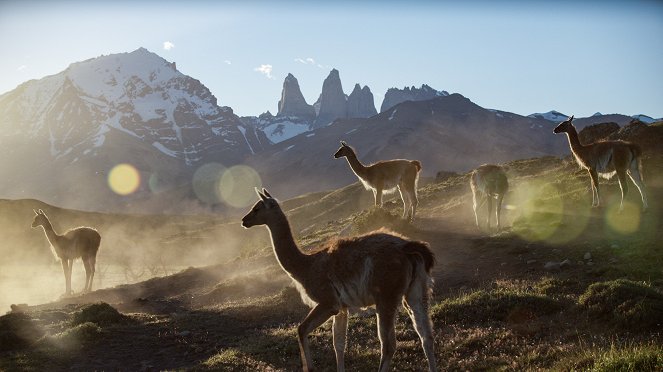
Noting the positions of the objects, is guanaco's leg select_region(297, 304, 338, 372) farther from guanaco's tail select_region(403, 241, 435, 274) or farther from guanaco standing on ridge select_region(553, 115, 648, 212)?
guanaco standing on ridge select_region(553, 115, 648, 212)

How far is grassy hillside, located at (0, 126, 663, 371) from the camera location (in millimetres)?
9672

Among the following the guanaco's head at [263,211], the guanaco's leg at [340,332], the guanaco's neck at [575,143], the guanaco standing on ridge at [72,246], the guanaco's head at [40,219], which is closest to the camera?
the guanaco's leg at [340,332]

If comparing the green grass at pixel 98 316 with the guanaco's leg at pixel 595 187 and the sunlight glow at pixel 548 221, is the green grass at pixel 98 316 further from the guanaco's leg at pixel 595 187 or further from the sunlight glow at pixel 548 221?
the guanaco's leg at pixel 595 187

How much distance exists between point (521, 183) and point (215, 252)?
37.0m

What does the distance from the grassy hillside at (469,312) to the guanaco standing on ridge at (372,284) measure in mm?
1905

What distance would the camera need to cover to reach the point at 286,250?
30.6ft

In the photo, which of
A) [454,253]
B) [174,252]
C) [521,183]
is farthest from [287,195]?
[454,253]

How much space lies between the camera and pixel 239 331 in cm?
1525

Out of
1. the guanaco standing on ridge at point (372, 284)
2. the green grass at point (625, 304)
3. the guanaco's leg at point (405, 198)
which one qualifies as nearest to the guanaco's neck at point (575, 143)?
the guanaco's leg at point (405, 198)

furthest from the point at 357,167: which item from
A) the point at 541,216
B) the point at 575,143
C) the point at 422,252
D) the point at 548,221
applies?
the point at 422,252

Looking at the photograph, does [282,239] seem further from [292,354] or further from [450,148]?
[450,148]

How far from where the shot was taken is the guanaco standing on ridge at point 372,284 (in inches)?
311

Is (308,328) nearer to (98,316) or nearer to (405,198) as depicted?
(98,316)

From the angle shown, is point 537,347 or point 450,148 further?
point 450,148
